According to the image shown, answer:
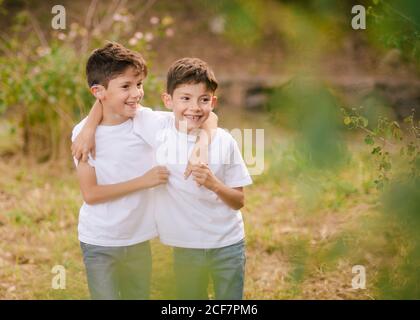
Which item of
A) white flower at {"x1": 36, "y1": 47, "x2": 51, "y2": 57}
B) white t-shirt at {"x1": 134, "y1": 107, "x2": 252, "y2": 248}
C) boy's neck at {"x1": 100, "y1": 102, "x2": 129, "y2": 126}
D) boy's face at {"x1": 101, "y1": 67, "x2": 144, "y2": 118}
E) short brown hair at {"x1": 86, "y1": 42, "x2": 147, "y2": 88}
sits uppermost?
white flower at {"x1": 36, "y1": 47, "x2": 51, "y2": 57}

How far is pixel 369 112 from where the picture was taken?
0.88 meters

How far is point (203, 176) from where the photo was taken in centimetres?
171

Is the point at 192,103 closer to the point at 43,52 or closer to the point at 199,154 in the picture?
the point at 199,154

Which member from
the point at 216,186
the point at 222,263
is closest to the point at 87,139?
A: the point at 216,186

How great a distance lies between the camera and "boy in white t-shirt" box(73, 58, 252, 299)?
178cm

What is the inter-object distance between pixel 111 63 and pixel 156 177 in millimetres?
350

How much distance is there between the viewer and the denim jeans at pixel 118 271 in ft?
6.15

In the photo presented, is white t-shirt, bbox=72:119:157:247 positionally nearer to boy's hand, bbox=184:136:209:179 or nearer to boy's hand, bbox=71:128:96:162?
boy's hand, bbox=71:128:96:162

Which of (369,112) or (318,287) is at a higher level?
(369,112)

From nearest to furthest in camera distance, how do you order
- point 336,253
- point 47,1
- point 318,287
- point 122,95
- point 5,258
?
point 336,253 < point 122,95 < point 318,287 < point 5,258 < point 47,1

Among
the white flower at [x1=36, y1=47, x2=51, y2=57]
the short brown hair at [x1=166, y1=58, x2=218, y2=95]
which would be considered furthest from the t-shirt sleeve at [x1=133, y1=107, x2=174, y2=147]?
the white flower at [x1=36, y1=47, x2=51, y2=57]
